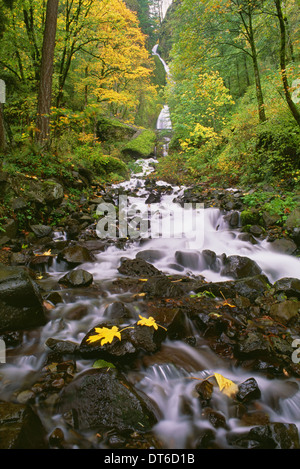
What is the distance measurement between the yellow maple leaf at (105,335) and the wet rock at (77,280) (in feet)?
5.29

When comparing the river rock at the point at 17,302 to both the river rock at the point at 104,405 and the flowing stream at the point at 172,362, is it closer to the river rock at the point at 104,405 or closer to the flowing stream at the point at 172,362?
the flowing stream at the point at 172,362

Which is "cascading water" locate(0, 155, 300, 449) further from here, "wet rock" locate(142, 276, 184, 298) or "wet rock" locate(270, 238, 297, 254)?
"wet rock" locate(142, 276, 184, 298)

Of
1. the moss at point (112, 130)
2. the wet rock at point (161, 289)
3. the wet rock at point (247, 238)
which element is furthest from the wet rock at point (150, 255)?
the moss at point (112, 130)

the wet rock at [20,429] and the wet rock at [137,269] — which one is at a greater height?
the wet rock at [137,269]

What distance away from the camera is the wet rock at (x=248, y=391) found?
2.25 metres

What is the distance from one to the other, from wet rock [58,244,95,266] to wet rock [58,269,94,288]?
2.61ft

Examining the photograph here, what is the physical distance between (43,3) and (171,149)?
38.6 ft

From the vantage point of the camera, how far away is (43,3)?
8641mm

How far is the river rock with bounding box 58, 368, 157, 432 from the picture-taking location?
6.24ft

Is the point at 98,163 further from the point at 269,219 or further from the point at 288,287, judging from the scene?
the point at 288,287

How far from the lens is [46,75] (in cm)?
772

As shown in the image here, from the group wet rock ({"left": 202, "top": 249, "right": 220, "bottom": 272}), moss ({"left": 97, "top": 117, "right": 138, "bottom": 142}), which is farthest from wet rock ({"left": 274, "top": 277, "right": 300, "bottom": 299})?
moss ({"left": 97, "top": 117, "right": 138, "bottom": 142})

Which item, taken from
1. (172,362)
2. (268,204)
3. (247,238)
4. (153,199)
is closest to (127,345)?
(172,362)

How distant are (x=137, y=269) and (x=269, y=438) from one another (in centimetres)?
347
